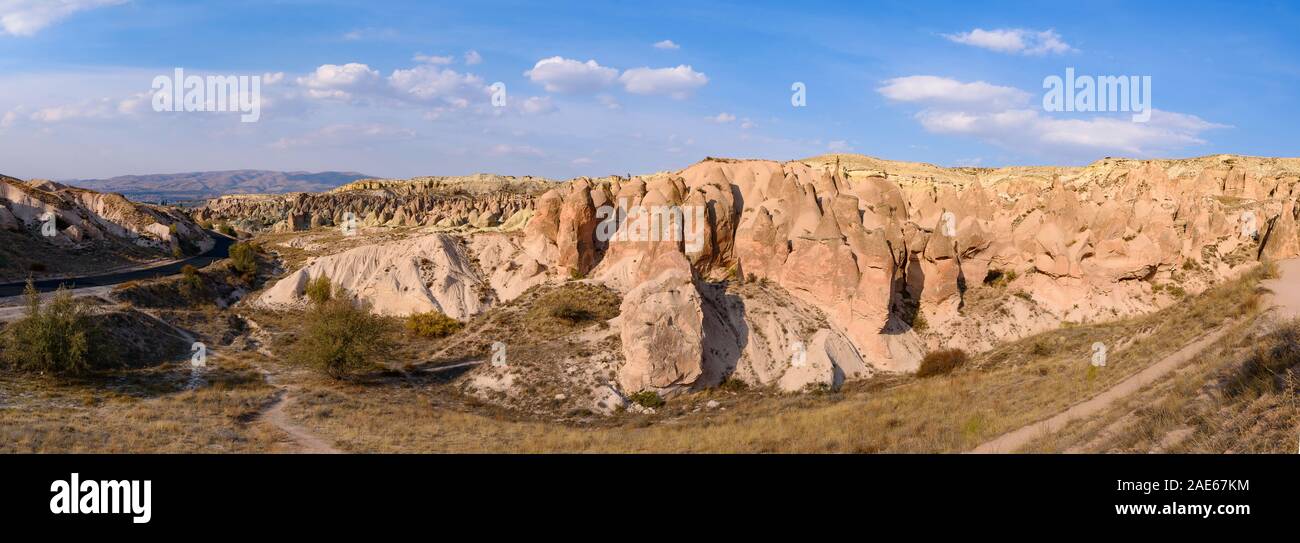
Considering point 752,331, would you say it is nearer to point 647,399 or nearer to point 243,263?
point 647,399

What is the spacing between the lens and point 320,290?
35219 mm

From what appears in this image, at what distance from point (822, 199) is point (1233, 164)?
144ft

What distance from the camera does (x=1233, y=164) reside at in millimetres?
52375

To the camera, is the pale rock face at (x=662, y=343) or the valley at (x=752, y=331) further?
the pale rock face at (x=662, y=343)

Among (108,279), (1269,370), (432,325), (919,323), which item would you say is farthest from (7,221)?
(1269,370)

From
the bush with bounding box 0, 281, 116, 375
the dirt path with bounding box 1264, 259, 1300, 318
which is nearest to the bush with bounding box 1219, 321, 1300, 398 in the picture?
the dirt path with bounding box 1264, 259, 1300, 318

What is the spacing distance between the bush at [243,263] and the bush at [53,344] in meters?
21.3

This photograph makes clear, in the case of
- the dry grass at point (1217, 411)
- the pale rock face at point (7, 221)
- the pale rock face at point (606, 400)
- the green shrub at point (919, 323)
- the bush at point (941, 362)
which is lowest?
the pale rock face at point (606, 400)

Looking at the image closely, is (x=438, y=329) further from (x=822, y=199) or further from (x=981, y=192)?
(x=981, y=192)

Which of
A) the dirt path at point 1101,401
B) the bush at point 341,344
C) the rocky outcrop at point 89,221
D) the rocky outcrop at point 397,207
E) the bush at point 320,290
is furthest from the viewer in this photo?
the rocky outcrop at point 397,207

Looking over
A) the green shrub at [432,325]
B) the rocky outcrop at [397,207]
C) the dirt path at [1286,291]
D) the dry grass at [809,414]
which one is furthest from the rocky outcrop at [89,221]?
the dirt path at [1286,291]

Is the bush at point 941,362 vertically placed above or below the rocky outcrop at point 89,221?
below

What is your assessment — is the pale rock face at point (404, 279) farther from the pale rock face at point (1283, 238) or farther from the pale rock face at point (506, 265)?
the pale rock face at point (1283, 238)

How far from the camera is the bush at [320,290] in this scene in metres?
35.2
